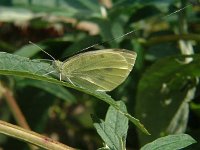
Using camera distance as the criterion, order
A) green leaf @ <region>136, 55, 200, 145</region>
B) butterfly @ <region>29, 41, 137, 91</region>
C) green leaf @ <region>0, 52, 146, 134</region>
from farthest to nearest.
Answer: green leaf @ <region>136, 55, 200, 145</region> → butterfly @ <region>29, 41, 137, 91</region> → green leaf @ <region>0, 52, 146, 134</region>

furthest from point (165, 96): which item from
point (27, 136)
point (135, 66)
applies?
point (27, 136)

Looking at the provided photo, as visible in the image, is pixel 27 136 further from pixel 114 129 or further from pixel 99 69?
pixel 99 69

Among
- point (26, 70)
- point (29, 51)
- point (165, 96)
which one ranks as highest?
point (26, 70)

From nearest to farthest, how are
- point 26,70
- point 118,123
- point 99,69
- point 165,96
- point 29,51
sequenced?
point 26,70
point 118,123
point 99,69
point 165,96
point 29,51

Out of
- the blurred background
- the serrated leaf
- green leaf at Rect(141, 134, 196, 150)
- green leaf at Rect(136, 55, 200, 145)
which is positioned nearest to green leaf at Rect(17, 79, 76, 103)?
the blurred background

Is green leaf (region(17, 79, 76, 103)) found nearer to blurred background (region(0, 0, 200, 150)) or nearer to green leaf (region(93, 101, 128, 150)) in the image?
blurred background (region(0, 0, 200, 150))

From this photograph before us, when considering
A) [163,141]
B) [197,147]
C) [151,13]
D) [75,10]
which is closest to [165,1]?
[151,13]

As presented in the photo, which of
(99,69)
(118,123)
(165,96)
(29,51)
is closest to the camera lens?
(118,123)
